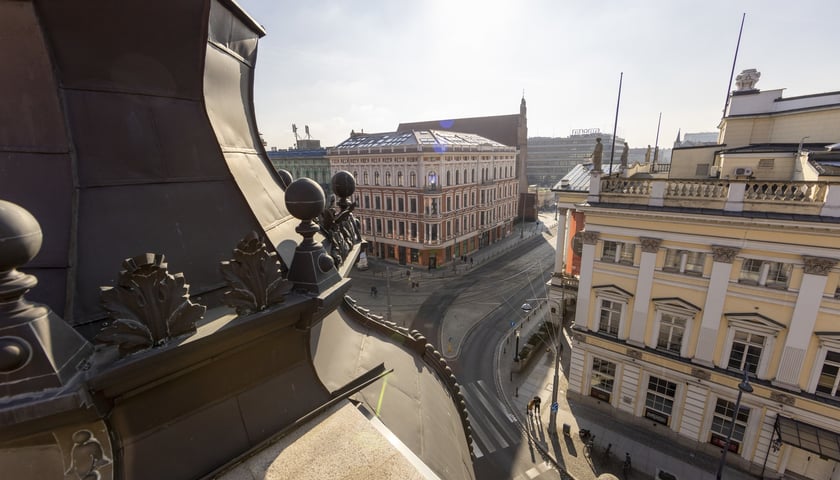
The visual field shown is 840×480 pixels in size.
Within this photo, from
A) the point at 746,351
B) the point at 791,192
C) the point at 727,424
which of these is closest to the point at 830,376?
the point at 746,351

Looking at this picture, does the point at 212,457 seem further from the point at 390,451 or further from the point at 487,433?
the point at 487,433

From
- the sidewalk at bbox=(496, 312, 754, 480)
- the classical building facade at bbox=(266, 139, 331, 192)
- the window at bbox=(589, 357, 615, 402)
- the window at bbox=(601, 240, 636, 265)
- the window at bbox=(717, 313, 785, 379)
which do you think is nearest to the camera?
the window at bbox=(717, 313, 785, 379)

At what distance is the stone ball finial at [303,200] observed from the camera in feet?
10.6

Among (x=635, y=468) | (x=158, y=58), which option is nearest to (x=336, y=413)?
(x=158, y=58)

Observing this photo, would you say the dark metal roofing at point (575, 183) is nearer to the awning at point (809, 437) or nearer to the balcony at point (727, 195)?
the balcony at point (727, 195)

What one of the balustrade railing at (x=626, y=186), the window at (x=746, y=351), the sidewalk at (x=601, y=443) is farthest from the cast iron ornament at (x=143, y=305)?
the window at (x=746, y=351)

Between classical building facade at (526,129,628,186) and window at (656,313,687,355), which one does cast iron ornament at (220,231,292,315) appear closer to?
window at (656,313,687,355)

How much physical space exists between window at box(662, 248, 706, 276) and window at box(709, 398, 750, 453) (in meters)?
6.31

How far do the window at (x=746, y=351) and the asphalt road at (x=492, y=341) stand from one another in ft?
31.3

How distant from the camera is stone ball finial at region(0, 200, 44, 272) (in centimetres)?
171

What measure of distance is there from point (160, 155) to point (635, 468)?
21577 mm

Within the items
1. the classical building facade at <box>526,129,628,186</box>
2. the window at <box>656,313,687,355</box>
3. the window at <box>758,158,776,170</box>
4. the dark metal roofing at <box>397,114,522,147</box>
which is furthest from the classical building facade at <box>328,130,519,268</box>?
the classical building facade at <box>526,129,628,186</box>

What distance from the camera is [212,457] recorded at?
2.80 metres

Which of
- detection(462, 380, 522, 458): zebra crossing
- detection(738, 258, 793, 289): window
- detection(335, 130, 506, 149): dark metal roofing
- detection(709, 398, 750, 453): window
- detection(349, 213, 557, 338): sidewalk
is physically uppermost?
detection(335, 130, 506, 149): dark metal roofing
